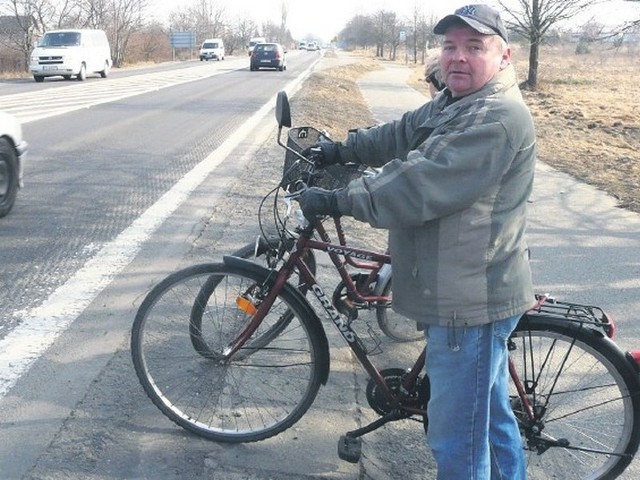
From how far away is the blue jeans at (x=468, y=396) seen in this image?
223cm

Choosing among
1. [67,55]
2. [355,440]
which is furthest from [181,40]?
[355,440]

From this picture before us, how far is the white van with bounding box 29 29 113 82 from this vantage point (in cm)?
2625

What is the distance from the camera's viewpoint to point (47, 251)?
5.39 meters

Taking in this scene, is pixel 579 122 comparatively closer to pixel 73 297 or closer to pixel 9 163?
pixel 9 163

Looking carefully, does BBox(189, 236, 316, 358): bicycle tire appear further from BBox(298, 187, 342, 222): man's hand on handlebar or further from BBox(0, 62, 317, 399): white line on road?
BBox(0, 62, 317, 399): white line on road

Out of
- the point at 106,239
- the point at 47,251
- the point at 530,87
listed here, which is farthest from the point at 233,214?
the point at 530,87

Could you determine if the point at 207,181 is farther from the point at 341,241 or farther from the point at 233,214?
the point at 341,241

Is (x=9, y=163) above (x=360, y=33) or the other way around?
the other way around

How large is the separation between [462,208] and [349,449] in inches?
51.1

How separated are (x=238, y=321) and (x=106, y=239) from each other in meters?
3.04

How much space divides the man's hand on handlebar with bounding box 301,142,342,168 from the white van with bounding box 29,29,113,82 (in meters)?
26.3

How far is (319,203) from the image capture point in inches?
91.4

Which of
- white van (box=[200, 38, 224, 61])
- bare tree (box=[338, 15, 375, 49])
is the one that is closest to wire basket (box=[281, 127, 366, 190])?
white van (box=[200, 38, 224, 61])

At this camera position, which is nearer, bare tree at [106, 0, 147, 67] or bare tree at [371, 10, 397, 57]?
bare tree at [106, 0, 147, 67]
